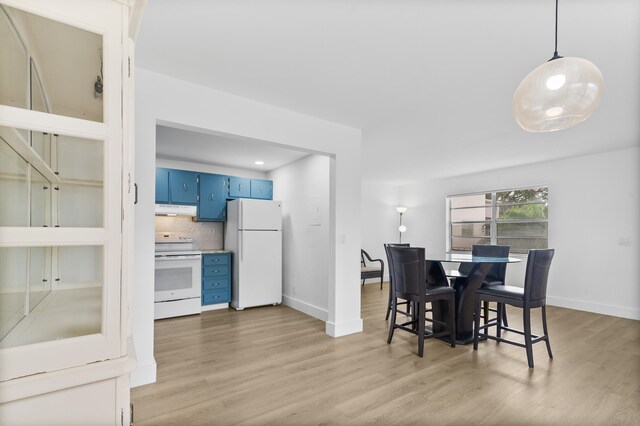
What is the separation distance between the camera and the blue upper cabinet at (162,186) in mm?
4637

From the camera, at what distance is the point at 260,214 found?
16.1ft

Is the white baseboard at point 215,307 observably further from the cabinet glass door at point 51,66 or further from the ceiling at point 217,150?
the cabinet glass door at point 51,66

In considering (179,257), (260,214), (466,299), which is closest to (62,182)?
(466,299)

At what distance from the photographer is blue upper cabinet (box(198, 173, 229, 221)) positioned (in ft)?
16.5

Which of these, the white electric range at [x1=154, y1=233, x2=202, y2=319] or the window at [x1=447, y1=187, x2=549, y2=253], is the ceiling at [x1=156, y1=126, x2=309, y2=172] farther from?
the window at [x1=447, y1=187, x2=549, y2=253]

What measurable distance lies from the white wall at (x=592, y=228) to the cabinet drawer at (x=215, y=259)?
4.98 metres

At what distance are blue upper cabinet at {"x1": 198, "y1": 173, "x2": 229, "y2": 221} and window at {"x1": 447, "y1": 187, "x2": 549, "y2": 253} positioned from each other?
15.7ft

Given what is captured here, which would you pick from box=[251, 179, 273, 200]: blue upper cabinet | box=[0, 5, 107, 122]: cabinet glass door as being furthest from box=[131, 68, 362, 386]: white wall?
box=[251, 179, 273, 200]: blue upper cabinet

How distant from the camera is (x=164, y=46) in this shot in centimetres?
209

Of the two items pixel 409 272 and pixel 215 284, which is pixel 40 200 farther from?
pixel 215 284

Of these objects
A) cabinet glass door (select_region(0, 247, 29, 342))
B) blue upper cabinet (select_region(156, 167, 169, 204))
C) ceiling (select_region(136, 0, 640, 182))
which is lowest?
cabinet glass door (select_region(0, 247, 29, 342))

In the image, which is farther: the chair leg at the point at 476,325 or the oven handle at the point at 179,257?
the oven handle at the point at 179,257

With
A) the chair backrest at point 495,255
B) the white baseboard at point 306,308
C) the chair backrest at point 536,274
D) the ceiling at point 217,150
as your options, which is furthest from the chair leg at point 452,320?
the ceiling at point 217,150

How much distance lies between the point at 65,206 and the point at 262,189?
4607mm
